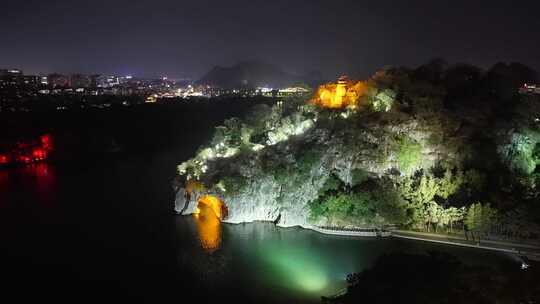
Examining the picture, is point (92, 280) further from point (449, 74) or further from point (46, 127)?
point (46, 127)

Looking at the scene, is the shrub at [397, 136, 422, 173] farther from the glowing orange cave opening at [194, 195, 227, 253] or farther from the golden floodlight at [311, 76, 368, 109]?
the glowing orange cave opening at [194, 195, 227, 253]

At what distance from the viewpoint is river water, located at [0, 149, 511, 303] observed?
18.0 m

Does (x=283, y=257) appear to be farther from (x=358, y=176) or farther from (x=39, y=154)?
(x=39, y=154)

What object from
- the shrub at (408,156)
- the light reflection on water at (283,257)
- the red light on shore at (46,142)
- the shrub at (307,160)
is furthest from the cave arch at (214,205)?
the red light on shore at (46,142)

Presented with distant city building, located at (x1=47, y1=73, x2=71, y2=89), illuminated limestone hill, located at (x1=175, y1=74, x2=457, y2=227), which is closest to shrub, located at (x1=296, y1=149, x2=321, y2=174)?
illuminated limestone hill, located at (x1=175, y1=74, x2=457, y2=227)

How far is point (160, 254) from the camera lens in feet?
70.4

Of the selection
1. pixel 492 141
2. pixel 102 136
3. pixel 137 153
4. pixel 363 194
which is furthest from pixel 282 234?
pixel 102 136

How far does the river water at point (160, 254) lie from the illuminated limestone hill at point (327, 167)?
53.2 inches

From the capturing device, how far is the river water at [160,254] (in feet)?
59.2

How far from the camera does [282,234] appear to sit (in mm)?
23891

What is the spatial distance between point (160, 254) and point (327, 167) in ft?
34.8

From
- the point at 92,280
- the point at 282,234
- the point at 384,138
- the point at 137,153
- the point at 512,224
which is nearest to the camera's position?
the point at 92,280

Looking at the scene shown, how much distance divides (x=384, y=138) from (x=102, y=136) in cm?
4212

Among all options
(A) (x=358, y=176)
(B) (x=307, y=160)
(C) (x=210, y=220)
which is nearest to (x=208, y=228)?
(C) (x=210, y=220)
